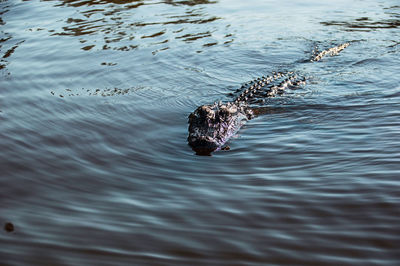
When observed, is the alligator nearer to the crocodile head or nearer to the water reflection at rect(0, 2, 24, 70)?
the crocodile head

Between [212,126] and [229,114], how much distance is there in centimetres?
46

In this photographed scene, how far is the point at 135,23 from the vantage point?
33.9ft

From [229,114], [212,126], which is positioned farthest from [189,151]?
[229,114]

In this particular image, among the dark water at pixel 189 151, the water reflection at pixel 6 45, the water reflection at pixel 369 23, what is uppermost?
the water reflection at pixel 6 45

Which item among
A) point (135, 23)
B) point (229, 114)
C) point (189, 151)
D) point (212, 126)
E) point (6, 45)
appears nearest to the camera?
point (189, 151)

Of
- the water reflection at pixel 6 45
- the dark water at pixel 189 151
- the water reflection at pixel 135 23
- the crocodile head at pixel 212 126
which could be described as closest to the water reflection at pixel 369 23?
the dark water at pixel 189 151

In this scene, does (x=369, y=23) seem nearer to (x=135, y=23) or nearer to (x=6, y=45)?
(x=135, y=23)

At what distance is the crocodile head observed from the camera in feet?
15.5

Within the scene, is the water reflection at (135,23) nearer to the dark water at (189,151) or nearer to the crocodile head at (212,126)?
the dark water at (189,151)

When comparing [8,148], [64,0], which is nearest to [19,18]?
[64,0]

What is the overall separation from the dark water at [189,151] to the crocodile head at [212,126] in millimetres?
133

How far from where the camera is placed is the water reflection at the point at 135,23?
29.7ft

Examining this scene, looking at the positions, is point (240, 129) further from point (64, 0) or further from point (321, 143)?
point (64, 0)

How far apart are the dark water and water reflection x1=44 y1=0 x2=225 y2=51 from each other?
86 millimetres
